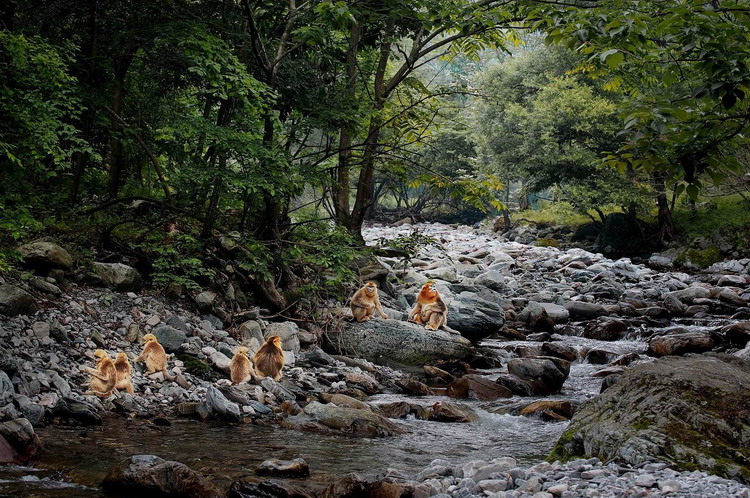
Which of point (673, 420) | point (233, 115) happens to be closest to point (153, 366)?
point (233, 115)

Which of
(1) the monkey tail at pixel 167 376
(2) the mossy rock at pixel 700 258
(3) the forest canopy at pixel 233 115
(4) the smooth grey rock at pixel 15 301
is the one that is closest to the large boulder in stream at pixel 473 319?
(3) the forest canopy at pixel 233 115

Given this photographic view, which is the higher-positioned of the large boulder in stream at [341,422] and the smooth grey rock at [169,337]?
the smooth grey rock at [169,337]

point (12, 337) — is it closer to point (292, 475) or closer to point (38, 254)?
point (38, 254)

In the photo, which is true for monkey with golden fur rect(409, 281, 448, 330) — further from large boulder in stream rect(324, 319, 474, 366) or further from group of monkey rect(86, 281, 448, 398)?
large boulder in stream rect(324, 319, 474, 366)

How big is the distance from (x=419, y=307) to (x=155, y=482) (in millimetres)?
8131

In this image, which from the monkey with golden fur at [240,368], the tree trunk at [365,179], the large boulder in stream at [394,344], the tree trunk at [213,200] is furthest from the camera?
the tree trunk at [365,179]

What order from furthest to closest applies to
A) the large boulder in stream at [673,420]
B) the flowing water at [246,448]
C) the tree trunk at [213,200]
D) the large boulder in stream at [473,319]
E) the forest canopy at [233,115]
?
the large boulder in stream at [473,319], the tree trunk at [213,200], the forest canopy at [233,115], the flowing water at [246,448], the large boulder in stream at [673,420]

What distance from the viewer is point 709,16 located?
14.1 ft

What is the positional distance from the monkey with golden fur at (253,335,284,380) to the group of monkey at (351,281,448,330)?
3002mm

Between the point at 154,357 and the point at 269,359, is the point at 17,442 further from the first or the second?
the point at 269,359

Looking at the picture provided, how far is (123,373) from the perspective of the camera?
7.04 meters

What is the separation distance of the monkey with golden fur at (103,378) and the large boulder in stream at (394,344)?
4.69m

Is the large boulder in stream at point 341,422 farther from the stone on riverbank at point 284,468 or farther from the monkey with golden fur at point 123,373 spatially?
the monkey with golden fur at point 123,373

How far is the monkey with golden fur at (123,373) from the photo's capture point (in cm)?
697
